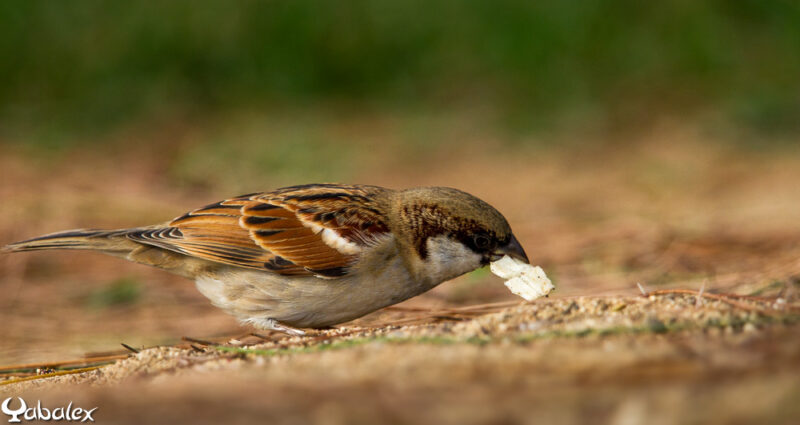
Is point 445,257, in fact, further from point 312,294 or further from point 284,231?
point 284,231

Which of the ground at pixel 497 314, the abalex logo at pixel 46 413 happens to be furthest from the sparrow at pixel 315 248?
the abalex logo at pixel 46 413

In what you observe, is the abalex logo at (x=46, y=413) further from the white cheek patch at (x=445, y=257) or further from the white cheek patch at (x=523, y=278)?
the white cheek patch at (x=523, y=278)

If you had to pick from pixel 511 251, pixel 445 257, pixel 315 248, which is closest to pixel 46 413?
pixel 315 248

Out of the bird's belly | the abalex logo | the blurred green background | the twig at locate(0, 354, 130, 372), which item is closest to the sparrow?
the bird's belly

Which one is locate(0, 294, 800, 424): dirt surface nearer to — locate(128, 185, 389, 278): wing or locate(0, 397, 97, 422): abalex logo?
locate(0, 397, 97, 422): abalex logo

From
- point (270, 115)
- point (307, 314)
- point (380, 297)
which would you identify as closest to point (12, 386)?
point (307, 314)
